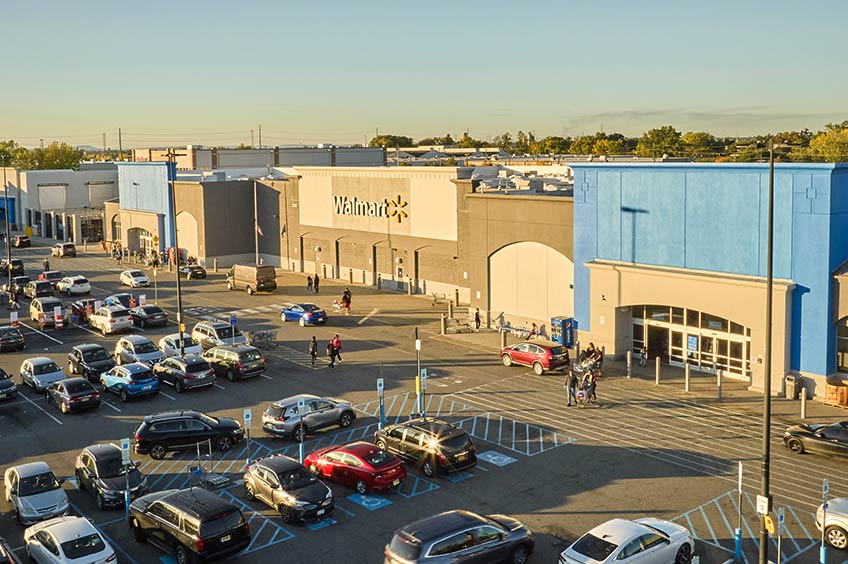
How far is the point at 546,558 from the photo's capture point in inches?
769

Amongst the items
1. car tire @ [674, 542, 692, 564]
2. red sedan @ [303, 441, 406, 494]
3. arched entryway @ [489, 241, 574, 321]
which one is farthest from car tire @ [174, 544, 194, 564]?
arched entryway @ [489, 241, 574, 321]

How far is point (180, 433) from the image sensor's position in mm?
27562

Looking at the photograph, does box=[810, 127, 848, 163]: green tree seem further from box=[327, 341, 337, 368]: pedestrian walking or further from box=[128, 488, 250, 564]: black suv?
box=[128, 488, 250, 564]: black suv

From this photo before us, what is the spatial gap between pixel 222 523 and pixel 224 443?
342 inches

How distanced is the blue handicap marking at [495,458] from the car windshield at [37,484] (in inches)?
478

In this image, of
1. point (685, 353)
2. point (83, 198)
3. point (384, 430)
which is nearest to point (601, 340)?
point (685, 353)

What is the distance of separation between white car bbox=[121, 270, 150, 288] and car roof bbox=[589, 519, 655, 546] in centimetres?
5164

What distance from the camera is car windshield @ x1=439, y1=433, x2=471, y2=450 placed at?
25.0m

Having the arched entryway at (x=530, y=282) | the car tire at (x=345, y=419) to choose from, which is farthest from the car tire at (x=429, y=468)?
the arched entryway at (x=530, y=282)

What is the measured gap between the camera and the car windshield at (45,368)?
1436 inches

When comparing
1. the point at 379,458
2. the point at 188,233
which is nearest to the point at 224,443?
the point at 379,458

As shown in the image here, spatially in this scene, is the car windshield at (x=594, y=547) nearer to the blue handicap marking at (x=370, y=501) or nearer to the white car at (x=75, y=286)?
the blue handicap marking at (x=370, y=501)

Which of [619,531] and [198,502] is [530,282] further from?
[198,502]

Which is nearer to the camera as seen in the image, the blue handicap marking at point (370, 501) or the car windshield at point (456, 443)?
the blue handicap marking at point (370, 501)
